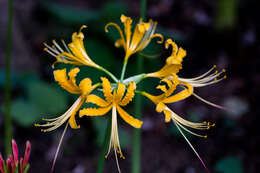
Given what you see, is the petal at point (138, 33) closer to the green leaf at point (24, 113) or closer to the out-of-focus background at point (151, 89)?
the out-of-focus background at point (151, 89)

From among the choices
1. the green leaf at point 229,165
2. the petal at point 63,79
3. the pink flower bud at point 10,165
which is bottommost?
the green leaf at point 229,165

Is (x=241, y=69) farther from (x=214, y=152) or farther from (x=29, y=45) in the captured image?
(x=29, y=45)

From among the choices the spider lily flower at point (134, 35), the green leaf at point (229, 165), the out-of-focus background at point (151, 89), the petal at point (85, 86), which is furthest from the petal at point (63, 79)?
the green leaf at point (229, 165)

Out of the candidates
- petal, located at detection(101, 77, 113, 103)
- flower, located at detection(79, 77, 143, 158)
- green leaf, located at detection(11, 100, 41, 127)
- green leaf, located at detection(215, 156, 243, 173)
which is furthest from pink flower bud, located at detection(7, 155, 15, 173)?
green leaf, located at detection(215, 156, 243, 173)

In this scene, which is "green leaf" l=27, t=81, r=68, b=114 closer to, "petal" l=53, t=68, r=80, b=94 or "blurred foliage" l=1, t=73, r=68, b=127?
"blurred foliage" l=1, t=73, r=68, b=127

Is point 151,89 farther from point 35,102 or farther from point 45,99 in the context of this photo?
point 35,102

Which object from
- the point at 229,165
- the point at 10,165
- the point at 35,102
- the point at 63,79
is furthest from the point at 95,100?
the point at 35,102
